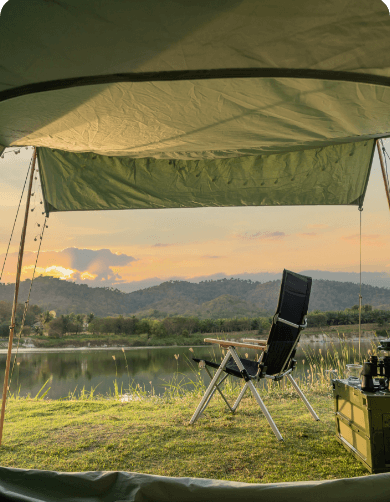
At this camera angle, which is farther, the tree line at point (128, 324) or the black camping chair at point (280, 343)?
the tree line at point (128, 324)

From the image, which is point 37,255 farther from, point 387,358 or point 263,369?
point 387,358

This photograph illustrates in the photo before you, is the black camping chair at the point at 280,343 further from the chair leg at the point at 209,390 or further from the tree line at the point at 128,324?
the tree line at the point at 128,324

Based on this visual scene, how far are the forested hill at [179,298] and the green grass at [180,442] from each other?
4344mm

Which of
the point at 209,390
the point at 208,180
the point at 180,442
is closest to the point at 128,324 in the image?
the point at 209,390

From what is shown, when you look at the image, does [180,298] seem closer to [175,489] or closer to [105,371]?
[105,371]

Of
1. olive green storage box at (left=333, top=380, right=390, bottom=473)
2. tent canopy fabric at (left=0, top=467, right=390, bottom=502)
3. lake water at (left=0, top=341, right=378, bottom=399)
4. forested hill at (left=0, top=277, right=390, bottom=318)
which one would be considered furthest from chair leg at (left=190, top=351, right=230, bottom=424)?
forested hill at (left=0, top=277, right=390, bottom=318)

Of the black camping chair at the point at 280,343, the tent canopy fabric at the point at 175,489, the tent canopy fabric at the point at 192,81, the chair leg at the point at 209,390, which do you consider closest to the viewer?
the tent canopy fabric at the point at 175,489

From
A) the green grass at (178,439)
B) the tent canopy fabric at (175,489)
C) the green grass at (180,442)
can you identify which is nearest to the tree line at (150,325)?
the green grass at (178,439)

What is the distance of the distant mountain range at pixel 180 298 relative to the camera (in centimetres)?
777

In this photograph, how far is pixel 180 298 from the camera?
10.3 m

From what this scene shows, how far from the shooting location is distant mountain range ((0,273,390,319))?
777 centimetres

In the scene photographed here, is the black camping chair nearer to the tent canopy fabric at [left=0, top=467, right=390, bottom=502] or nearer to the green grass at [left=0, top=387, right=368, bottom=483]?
the green grass at [left=0, top=387, right=368, bottom=483]

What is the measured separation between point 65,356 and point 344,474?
173 inches

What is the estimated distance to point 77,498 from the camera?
1.15 metres
